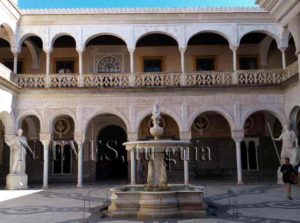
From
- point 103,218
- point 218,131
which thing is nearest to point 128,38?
point 218,131

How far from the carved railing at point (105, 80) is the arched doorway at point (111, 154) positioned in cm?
365

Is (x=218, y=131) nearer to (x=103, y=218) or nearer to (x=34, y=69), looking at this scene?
(x=34, y=69)

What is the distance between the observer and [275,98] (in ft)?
48.7

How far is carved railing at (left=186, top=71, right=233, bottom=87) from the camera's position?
49.2 ft

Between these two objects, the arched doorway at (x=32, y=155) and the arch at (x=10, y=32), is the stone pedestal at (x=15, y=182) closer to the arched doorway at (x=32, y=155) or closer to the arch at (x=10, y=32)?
the arched doorway at (x=32, y=155)

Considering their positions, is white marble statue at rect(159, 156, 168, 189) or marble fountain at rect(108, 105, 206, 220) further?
white marble statue at rect(159, 156, 168, 189)

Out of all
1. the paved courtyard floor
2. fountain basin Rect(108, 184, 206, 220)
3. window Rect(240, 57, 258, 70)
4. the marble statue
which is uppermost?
window Rect(240, 57, 258, 70)

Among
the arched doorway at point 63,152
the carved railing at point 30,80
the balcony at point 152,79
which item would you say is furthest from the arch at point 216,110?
the carved railing at point 30,80

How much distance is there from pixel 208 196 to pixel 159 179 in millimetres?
2701

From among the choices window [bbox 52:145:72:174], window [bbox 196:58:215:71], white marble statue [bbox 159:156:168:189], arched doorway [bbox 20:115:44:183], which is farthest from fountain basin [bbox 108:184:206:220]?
window [bbox 196:58:215:71]

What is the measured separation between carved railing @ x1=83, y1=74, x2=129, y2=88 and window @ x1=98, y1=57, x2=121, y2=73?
2542 mm

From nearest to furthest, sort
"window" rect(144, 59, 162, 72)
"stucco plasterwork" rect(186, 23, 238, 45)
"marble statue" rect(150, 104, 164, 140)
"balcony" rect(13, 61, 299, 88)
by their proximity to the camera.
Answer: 1. "marble statue" rect(150, 104, 164, 140)
2. "balcony" rect(13, 61, 299, 88)
3. "stucco plasterwork" rect(186, 23, 238, 45)
4. "window" rect(144, 59, 162, 72)

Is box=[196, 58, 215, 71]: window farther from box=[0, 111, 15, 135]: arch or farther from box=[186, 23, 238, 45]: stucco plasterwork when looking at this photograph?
box=[0, 111, 15, 135]: arch

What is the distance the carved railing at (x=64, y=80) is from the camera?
15094 millimetres
